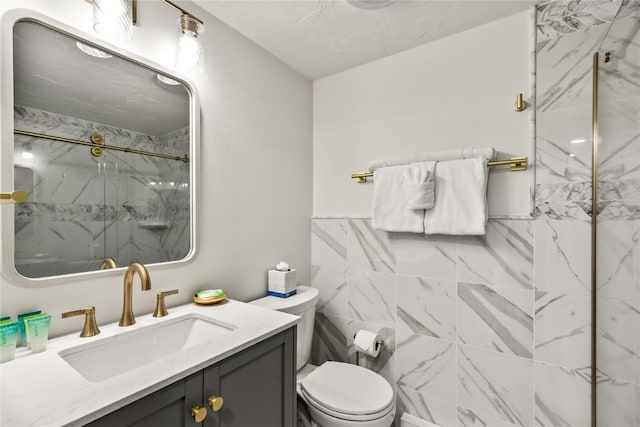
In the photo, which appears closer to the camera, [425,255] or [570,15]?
[570,15]

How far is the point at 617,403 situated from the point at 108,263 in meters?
1.83

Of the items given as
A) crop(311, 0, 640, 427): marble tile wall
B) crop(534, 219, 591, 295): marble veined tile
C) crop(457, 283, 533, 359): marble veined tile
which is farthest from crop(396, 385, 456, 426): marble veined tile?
crop(534, 219, 591, 295): marble veined tile

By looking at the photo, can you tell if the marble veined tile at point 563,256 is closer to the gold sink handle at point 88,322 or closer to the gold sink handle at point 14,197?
the gold sink handle at point 88,322

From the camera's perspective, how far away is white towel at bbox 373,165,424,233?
1.58 metres

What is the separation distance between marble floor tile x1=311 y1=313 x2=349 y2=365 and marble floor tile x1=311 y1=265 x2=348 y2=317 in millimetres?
51

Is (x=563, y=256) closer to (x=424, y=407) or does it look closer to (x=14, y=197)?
(x=424, y=407)

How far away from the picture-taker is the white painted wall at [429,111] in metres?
1.43

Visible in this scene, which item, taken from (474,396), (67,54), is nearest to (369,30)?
(67,54)

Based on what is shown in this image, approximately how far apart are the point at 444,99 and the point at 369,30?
1.76 feet

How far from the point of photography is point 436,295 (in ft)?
5.19

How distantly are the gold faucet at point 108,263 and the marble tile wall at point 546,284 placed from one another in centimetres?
127

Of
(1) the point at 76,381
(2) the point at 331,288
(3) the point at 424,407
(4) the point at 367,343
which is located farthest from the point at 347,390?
(1) the point at 76,381

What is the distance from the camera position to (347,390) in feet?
4.60

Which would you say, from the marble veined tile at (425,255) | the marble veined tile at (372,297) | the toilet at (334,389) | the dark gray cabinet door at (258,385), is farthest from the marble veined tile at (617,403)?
the dark gray cabinet door at (258,385)
